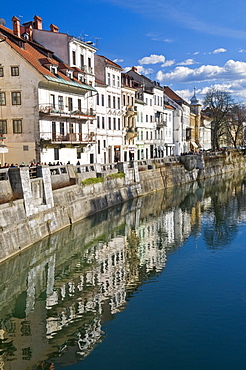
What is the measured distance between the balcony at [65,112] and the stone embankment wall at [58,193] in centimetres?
619

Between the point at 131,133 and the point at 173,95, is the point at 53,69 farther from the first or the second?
the point at 173,95

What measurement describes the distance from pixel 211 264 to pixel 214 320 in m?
7.30

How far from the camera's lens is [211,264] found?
23.2m

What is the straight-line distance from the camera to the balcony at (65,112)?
1532 inches

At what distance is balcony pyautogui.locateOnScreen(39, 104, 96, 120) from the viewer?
128 feet

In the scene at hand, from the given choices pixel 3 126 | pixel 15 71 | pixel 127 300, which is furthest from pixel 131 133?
pixel 127 300

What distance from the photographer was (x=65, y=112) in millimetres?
42406

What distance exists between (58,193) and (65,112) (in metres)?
14.6

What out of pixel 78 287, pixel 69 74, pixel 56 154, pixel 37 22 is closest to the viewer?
pixel 78 287

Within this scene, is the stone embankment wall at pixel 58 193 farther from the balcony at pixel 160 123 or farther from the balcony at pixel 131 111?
the balcony at pixel 160 123

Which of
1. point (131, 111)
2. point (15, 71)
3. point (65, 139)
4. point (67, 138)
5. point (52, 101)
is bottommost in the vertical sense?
point (65, 139)

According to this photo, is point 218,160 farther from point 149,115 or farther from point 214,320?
point 214,320

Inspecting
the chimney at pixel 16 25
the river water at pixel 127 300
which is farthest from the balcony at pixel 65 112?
the river water at pixel 127 300

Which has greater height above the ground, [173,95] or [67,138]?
[173,95]
